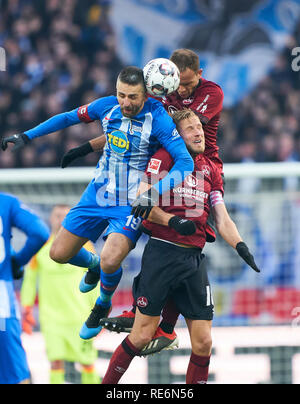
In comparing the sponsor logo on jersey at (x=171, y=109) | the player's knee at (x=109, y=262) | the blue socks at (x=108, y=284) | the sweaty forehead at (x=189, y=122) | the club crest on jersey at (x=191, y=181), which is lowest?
the blue socks at (x=108, y=284)

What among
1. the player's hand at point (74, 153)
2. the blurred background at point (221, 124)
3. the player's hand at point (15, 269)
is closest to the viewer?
the player's hand at point (74, 153)

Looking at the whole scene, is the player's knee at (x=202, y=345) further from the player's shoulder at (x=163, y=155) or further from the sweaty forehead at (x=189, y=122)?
the sweaty forehead at (x=189, y=122)

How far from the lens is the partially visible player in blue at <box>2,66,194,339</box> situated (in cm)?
519

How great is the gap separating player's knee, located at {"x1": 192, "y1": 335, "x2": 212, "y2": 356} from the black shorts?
0.14 meters

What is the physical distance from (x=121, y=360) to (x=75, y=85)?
7.46m

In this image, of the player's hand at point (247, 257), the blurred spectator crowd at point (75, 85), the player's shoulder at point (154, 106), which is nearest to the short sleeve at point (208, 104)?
the player's shoulder at point (154, 106)

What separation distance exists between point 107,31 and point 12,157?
336cm

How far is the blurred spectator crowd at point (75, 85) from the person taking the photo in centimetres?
1169

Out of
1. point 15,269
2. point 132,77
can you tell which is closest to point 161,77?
point 132,77

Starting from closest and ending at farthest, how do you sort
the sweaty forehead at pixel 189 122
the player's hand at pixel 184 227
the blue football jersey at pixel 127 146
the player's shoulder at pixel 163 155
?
the player's hand at pixel 184 227 → the blue football jersey at pixel 127 146 → the player's shoulder at pixel 163 155 → the sweaty forehead at pixel 189 122

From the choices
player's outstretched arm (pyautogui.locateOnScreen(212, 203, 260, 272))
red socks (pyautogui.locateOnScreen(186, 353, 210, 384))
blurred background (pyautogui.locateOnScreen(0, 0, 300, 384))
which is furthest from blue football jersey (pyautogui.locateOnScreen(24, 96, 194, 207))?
blurred background (pyautogui.locateOnScreen(0, 0, 300, 384))

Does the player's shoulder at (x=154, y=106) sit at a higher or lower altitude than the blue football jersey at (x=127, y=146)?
higher

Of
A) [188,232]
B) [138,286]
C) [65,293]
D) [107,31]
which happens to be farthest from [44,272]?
[107,31]

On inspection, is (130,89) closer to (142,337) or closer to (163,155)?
(163,155)
